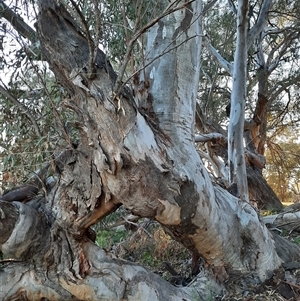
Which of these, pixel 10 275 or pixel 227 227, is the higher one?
pixel 227 227

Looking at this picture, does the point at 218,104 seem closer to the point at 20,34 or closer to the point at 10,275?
the point at 20,34

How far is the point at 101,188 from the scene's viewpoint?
194cm

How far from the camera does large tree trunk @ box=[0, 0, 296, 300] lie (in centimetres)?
189

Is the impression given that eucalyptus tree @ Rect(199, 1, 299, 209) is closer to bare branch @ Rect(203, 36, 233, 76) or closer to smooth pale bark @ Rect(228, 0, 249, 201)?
bare branch @ Rect(203, 36, 233, 76)

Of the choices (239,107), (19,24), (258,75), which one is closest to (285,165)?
(258,75)

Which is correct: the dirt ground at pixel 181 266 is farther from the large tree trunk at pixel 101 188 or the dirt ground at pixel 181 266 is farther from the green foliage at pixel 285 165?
the green foliage at pixel 285 165

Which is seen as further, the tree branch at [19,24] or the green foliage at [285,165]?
the green foliage at [285,165]

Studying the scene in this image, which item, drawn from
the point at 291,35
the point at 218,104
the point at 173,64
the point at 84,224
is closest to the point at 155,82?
the point at 173,64

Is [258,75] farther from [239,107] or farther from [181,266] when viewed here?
[181,266]

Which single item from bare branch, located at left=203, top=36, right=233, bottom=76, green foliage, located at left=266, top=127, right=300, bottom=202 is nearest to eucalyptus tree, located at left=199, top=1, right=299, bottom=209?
bare branch, located at left=203, top=36, right=233, bottom=76

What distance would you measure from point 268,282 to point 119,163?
1400 millimetres

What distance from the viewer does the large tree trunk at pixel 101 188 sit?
1.89m

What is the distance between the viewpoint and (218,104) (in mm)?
7383

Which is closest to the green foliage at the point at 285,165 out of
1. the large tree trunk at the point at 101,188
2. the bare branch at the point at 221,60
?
the bare branch at the point at 221,60
